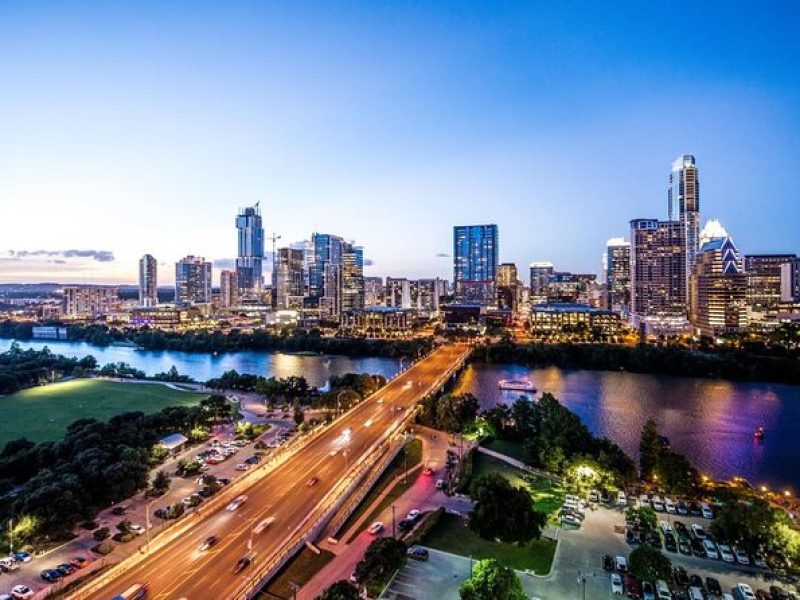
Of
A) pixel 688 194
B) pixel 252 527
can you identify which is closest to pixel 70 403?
pixel 252 527

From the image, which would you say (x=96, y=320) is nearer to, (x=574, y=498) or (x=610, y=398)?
(x=610, y=398)

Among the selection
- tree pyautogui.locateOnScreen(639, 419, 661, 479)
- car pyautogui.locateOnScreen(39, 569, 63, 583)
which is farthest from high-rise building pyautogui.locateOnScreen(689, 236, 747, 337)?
car pyautogui.locateOnScreen(39, 569, 63, 583)

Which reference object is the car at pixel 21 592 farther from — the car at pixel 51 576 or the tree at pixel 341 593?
the tree at pixel 341 593

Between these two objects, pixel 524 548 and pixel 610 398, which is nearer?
pixel 524 548

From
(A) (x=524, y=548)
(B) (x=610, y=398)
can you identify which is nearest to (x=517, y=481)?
(A) (x=524, y=548)

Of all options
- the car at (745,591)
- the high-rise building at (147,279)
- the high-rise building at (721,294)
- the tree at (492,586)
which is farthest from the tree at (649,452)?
the high-rise building at (147,279)

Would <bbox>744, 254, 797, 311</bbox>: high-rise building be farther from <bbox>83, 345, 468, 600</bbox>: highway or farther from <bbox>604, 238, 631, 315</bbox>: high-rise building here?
<bbox>83, 345, 468, 600</bbox>: highway
